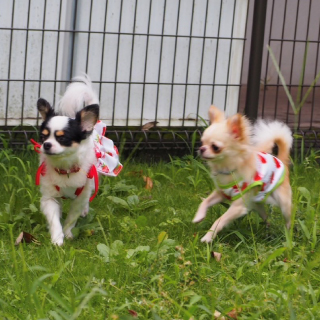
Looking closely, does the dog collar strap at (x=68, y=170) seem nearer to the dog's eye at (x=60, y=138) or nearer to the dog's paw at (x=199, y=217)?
the dog's eye at (x=60, y=138)

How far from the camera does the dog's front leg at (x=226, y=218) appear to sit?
12.3ft

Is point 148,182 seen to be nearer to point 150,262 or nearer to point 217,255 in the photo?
point 217,255

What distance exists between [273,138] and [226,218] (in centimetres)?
63

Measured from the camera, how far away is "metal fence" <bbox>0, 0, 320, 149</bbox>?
222 inches

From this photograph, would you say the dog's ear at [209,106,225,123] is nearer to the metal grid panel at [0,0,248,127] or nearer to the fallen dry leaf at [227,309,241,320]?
the fallen dry leaf at [227,309,241,320]

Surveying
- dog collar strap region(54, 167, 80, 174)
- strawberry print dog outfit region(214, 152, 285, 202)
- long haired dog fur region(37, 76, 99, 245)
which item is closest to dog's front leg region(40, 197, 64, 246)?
long haired dog fur region(37, 76, 99, 245)

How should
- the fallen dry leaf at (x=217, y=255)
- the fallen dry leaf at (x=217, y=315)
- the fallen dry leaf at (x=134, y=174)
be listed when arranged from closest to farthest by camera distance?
the fallen dry leaf at (x=217, y=315) < the fallen dry leaf at (x=217, y=255) < the fallen dry leaf at (x=134, y=174)

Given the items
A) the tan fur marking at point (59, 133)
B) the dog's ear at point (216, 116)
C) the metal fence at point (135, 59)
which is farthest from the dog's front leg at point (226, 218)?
the metal fence at point (135, 59)

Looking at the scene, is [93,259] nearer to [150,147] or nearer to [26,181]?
[26,181]

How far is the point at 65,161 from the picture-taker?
3.89 metres

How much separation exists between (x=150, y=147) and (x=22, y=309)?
3.08 meters

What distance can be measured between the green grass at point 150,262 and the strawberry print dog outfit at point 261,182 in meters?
0.16

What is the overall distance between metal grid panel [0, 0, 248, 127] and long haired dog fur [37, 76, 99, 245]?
5.61 feet

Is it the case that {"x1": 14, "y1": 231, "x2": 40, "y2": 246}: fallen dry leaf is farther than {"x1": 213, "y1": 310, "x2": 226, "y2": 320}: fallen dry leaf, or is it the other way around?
{"x1": 14, "y1": 231, "x2": 40, "y2": 246}: fallen dry leaf
